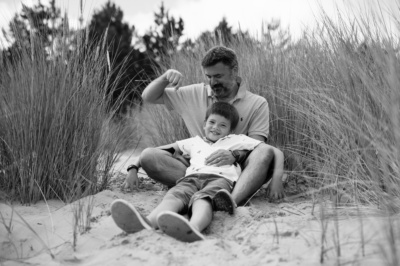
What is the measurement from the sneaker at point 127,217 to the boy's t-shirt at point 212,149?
31.4 inches

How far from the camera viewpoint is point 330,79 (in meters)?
3.18

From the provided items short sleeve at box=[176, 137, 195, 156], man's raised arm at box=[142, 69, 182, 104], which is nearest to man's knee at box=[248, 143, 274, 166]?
short sleeve at box=[176, 137, 195, 156]

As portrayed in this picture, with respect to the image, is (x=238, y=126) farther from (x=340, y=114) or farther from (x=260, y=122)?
(x=340, y=114)

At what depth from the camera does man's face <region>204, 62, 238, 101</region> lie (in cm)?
361

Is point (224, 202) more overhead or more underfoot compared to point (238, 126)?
more underfoot

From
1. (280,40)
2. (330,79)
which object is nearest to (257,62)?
(280,40)

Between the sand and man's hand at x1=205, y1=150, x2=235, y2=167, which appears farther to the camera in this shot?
man's hand at x1=205, y1=150, x2=235, y2=167

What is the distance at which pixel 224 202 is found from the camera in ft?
8.92

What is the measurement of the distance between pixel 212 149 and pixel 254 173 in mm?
329

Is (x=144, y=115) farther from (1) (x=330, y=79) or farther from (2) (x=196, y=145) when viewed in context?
(1) (x=330, y=79)

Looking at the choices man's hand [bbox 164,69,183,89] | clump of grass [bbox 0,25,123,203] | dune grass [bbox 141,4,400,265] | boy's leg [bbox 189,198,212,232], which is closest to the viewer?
dune grass [bbox 141,4,400,265]

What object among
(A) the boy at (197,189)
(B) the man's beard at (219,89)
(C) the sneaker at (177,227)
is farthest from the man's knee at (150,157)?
(C) the sneaker at (177,227)

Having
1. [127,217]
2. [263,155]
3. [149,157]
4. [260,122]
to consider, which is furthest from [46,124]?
[260,122]

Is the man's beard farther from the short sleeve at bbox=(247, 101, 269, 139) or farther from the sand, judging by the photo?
the sand
